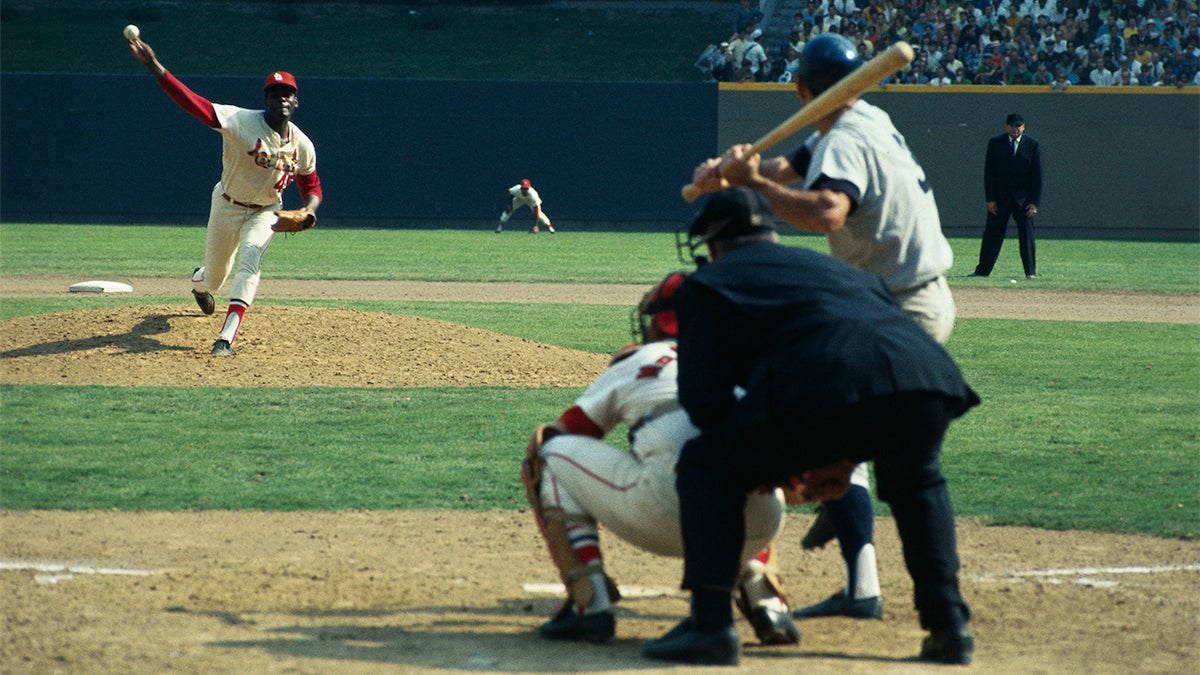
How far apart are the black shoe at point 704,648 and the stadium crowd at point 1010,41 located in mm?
24988

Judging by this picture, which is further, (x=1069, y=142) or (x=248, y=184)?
(x=1069, y=142)

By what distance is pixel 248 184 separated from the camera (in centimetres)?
1009

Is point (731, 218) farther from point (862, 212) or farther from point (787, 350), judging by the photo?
point (862, 212)

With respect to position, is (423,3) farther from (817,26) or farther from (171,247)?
(171,247)

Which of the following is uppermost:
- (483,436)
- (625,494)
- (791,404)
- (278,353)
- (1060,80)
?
(791,404)

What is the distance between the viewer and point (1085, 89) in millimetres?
26875

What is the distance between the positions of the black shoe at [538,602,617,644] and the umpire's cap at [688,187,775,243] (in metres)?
1.24

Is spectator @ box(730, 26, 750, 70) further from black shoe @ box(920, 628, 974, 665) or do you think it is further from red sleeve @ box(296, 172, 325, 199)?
black shoe @ box(920, 628, 974, 665)

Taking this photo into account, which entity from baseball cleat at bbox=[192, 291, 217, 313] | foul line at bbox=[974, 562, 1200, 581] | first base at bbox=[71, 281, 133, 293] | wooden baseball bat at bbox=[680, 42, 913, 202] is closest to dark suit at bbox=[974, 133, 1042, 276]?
baseball cleat at bbox=[192, 291, 217, 313]

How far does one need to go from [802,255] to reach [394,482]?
342cm

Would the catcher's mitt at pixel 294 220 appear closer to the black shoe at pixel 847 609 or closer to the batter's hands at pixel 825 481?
the black shoe at pixel 847 609

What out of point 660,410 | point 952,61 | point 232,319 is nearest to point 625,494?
point 660,410

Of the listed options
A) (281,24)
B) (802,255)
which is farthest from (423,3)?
(802,255)

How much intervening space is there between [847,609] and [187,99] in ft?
22.8
